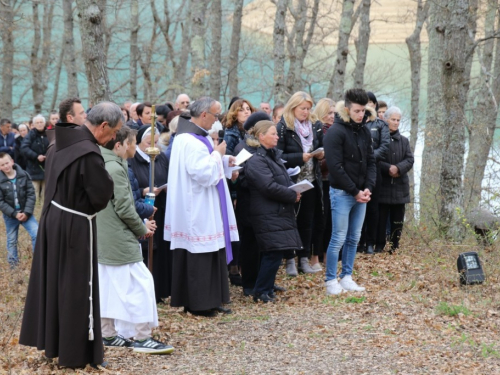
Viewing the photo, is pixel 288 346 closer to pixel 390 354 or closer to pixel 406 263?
pixel 390 354

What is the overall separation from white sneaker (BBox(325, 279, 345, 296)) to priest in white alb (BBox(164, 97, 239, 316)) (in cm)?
142

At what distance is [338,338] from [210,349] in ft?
4.00

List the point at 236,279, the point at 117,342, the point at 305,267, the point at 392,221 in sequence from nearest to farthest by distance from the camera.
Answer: the point at 117,342, the point at 236,279, the point at 305,267, the point at 392,221

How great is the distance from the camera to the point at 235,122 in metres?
9.10

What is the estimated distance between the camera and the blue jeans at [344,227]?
8133 millimetres

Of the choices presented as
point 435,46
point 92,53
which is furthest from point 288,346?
point 435,46

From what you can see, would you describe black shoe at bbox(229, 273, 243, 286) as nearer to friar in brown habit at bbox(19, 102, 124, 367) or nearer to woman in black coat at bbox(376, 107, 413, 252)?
woman in black coat at bbox(376, 107, 413, 252)

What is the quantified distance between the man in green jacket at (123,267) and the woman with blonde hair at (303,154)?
9.83 ft

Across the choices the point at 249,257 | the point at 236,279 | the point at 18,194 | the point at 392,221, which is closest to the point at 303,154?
the point at 249,257

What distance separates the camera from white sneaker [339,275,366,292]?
8.49 meters

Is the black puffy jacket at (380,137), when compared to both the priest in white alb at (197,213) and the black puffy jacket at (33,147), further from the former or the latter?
the black puffy jacket at (33,147)

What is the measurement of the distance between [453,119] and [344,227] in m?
3.79

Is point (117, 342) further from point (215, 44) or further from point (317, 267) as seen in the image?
point (215, 44)

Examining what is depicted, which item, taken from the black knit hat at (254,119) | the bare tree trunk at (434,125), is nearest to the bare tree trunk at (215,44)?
the bare tree trunk at (434,125)
